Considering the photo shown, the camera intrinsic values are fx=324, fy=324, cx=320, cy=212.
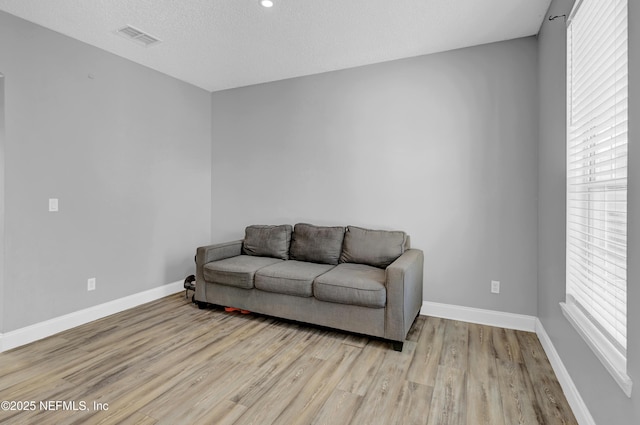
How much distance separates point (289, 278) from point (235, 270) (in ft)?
1.93

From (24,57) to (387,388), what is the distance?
12.2 ft

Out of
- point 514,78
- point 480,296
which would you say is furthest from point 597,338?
point 514,78

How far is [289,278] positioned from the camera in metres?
2.92

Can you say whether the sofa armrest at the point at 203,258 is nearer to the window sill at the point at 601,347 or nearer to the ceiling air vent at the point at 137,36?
the ceiling air vent at the point at 137,36

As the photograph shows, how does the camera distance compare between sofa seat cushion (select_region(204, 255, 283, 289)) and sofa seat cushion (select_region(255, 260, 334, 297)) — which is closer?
sofa seat cushion (select_region(255, 260, 334, 297))

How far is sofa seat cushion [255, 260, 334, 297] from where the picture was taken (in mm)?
2857

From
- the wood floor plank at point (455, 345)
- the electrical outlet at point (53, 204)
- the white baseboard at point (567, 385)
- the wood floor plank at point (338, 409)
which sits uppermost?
the electrical outlet at point (53, 204)

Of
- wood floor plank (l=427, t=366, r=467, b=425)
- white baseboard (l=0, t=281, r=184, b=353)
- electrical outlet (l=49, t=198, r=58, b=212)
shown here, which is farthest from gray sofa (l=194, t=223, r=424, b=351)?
electrical outlet (l=49, t=198, r=58, b=212)

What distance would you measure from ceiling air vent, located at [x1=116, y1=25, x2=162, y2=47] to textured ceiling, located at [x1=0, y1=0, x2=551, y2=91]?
0.06 m

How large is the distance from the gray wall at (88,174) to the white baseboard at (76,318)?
0.06m

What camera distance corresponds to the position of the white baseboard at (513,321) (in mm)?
1930

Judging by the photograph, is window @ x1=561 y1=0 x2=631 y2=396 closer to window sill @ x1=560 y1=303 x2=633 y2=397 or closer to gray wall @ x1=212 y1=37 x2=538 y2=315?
window sill @ x1=560 y1=303 x2=633 y2=397

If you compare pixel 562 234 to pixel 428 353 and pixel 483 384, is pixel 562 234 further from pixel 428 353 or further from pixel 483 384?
pixel 428 353

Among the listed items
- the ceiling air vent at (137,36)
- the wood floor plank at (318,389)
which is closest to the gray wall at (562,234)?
the wood floor plank at (318,389)
